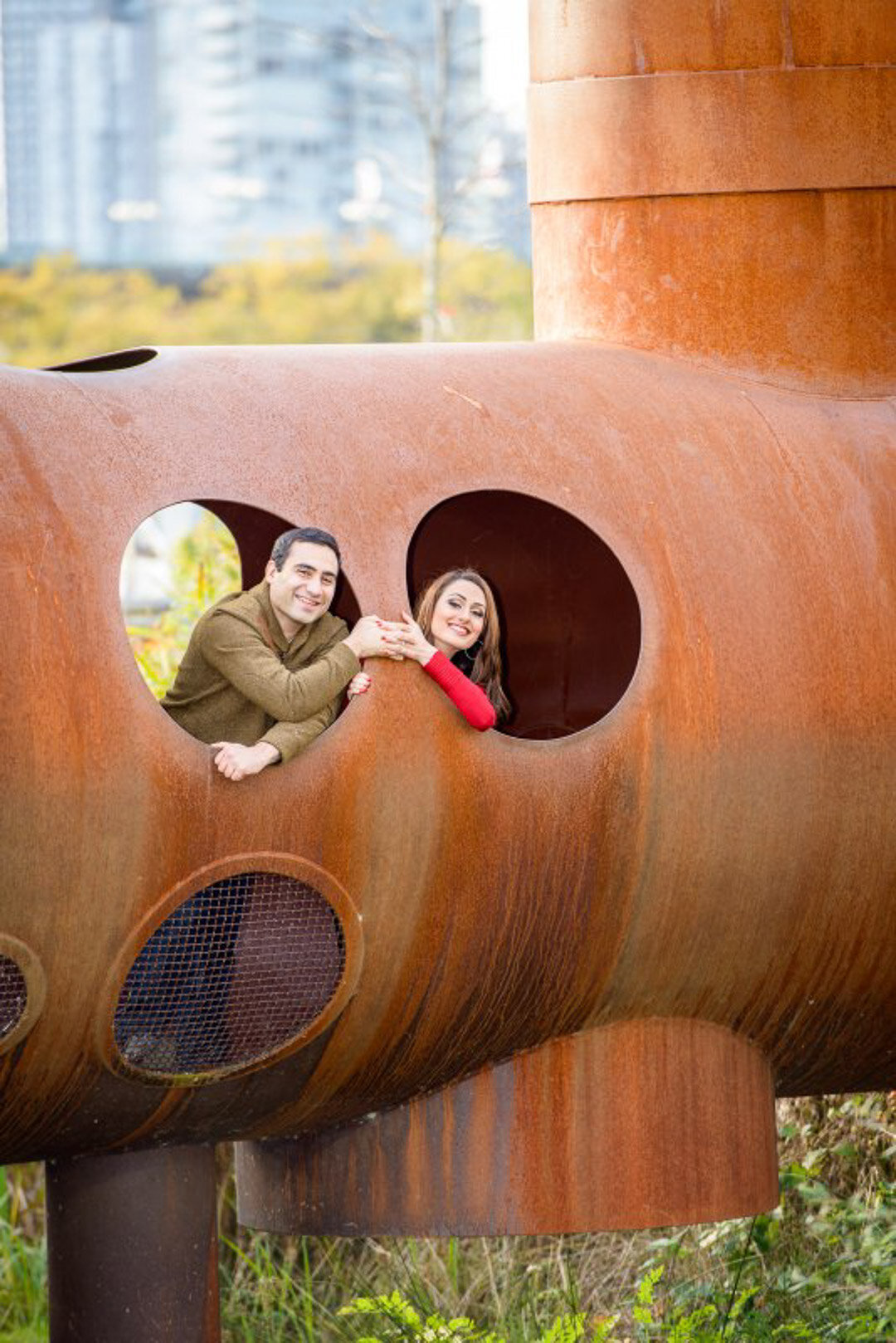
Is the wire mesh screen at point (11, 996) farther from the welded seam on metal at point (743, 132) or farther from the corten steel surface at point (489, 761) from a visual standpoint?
the welded seam on metal at point (743, 132)

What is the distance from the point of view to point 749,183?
228 inches

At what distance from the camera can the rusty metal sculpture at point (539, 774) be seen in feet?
15.0

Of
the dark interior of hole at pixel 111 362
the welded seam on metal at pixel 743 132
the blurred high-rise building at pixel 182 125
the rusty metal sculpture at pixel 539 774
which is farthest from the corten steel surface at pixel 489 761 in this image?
the blurred high-rise building at pixel 182 125

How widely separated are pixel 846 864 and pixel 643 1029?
2.05ft

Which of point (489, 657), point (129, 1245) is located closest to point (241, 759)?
point (489, 657)

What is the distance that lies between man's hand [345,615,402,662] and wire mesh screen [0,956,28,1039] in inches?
38.1

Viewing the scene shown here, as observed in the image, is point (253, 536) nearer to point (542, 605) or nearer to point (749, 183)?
point (542, 605)

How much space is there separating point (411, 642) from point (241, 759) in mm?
484

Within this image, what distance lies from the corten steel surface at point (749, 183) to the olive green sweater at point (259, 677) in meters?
1.49

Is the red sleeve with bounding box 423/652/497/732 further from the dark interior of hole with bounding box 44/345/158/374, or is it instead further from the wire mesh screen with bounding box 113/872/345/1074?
the dark interior of hole with bounding box 44/345/158/374

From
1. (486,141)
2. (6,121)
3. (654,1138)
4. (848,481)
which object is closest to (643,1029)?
(654,1138)

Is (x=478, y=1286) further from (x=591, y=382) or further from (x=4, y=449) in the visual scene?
(x=4, y=449)

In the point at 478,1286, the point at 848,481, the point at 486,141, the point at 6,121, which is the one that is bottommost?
the point at 478,1286

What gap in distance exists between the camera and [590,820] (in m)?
5.02
